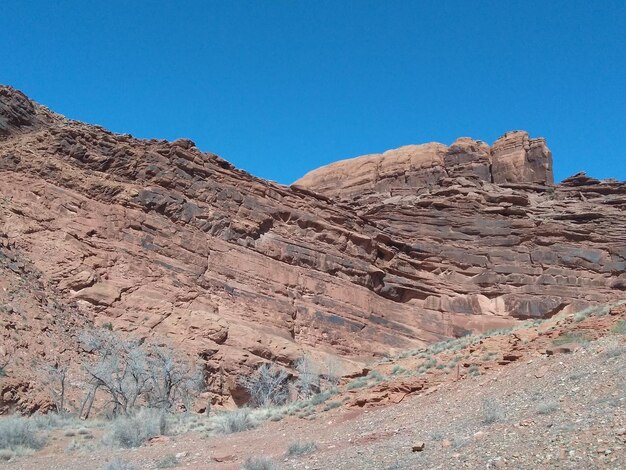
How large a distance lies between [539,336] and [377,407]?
4.63 m

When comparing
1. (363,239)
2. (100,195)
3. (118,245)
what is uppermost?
(363,239)

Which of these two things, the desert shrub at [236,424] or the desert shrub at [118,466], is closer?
the desert shrub at [118,466]

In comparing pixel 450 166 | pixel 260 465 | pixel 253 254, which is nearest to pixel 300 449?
pixel 260 465

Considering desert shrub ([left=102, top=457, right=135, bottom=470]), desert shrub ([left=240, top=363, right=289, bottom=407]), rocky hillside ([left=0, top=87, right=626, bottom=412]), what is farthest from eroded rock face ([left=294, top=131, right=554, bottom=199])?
desert shrub ([left=102, top=457, right=135, bottom=470])

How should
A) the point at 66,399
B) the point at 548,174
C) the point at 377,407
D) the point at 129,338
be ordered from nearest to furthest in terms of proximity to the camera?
1. the point at 377,407
2. the point at 66,399
3. the point at 129,338
4. the point at 548,174

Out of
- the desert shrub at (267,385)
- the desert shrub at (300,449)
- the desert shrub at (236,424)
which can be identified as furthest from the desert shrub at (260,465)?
the desert shrub at (267,385)

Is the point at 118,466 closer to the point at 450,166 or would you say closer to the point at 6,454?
the point at 6,454

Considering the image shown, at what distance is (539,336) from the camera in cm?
1498

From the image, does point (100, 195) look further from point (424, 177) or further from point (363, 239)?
point (424, 177)

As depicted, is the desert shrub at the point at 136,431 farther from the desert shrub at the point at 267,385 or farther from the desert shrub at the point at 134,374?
the desert shrub at the point at 267,385

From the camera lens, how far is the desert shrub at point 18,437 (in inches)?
554

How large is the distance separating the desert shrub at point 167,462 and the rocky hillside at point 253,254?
38.2 feet

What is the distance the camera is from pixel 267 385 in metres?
27.7

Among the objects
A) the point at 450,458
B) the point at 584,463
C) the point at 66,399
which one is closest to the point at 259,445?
the point at 450,458
